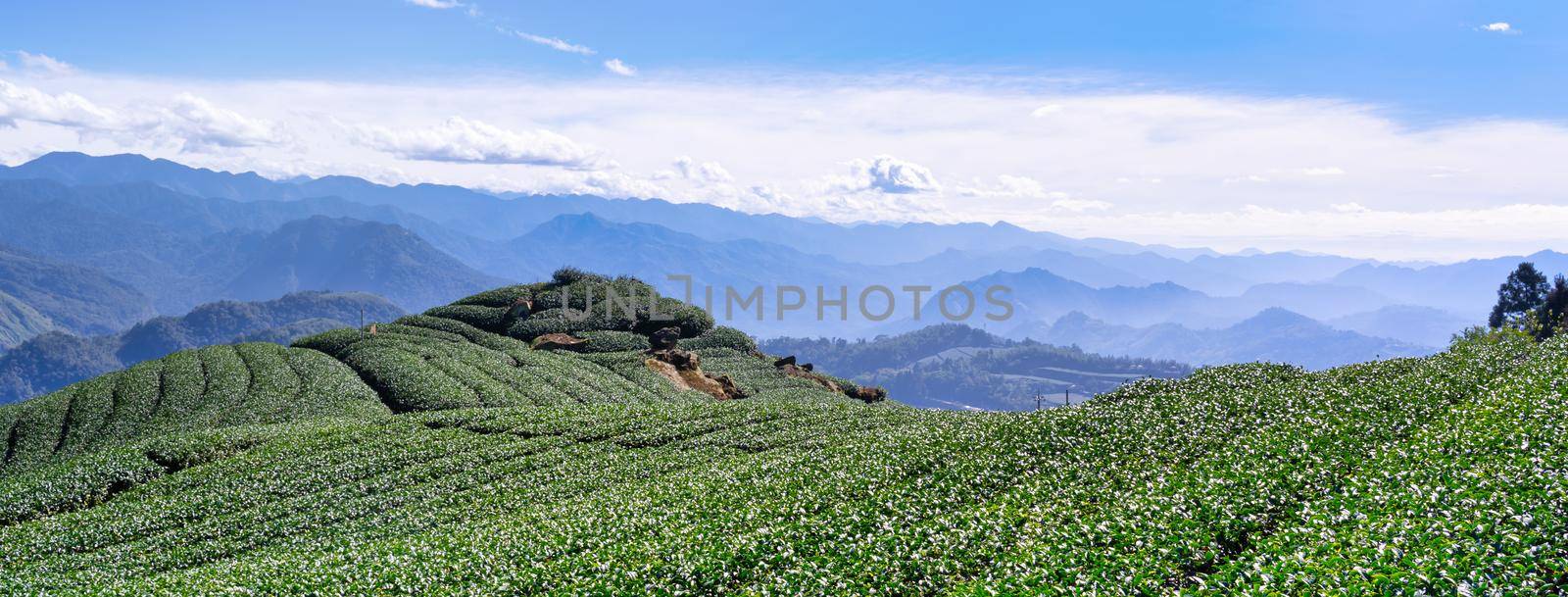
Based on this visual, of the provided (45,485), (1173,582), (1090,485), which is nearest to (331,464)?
(45,485)

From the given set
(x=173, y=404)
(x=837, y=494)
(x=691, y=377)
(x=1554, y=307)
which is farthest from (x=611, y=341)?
(x=1554, y=307)

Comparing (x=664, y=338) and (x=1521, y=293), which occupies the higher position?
(x=1521, y=293)

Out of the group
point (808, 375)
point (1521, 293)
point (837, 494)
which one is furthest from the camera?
point (1521, 293)

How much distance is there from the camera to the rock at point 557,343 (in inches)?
3738

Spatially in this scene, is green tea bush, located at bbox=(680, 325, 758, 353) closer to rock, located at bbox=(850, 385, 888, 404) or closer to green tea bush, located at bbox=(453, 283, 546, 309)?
rock, located at bbox=(850, 385, 888, 404)

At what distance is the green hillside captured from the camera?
57.0 feet

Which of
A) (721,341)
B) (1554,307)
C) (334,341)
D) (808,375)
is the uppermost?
(1554,307)

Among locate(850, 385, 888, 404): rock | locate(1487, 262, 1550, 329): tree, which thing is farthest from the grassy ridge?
locate(1487, 262, 1550, 329): tree

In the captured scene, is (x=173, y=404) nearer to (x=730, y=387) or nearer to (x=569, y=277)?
(x=730, y=387)

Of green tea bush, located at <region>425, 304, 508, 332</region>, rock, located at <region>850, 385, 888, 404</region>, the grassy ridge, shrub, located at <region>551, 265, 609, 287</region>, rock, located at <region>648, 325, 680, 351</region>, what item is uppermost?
shrub, located at <region>551, 265, 609, 287</region>

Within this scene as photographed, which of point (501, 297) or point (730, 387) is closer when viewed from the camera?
point (730, 387)

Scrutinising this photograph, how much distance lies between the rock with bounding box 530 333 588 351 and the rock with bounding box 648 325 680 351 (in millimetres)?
8062

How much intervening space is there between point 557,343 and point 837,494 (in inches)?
2859

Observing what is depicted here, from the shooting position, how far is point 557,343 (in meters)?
95.6
